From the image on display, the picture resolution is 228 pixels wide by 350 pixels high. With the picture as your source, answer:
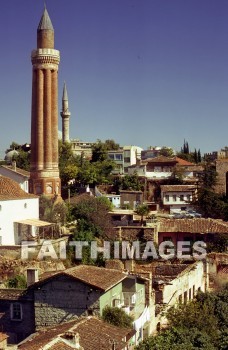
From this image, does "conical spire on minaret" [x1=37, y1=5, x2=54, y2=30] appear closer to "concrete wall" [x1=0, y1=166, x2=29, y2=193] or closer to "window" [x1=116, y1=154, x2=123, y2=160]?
"concrete wall" [x1=0, y1=166, x2=29, y2=193]

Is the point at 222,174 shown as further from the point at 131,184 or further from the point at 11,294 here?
the point at 11,294

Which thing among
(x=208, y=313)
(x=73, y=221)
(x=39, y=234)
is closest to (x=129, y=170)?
(x=73, y=221)

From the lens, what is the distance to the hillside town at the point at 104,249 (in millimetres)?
20203

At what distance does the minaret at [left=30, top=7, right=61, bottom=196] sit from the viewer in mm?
49219

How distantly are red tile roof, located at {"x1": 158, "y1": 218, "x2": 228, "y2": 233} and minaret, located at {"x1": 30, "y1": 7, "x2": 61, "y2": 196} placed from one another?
1464 centimetres

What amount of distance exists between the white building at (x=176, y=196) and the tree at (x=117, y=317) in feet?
101

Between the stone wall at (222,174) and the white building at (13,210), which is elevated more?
the stone wall at (222,174)

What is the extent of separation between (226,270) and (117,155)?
35372 millimetres

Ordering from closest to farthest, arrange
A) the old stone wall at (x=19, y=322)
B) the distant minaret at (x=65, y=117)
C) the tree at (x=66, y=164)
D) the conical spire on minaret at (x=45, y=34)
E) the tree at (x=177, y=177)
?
the old stone wall at (x=19, y=322) → the conical spire on minaret at (x=45, y=34) → the tree at (x=66, y=164) → the tree at (x=177, y=177) → the distant minaret at (x=65, y=117)

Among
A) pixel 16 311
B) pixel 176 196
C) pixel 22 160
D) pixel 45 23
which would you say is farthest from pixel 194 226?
pixel 22 160

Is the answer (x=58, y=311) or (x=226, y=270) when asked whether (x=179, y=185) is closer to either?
(x=226, y=270)

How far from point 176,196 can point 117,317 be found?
31.4 meters

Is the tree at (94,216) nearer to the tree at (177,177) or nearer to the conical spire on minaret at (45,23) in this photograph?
the tree at (177,177)

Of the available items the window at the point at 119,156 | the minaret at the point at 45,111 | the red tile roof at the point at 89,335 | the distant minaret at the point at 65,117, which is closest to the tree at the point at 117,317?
the red tile roof at the point at 89,335
